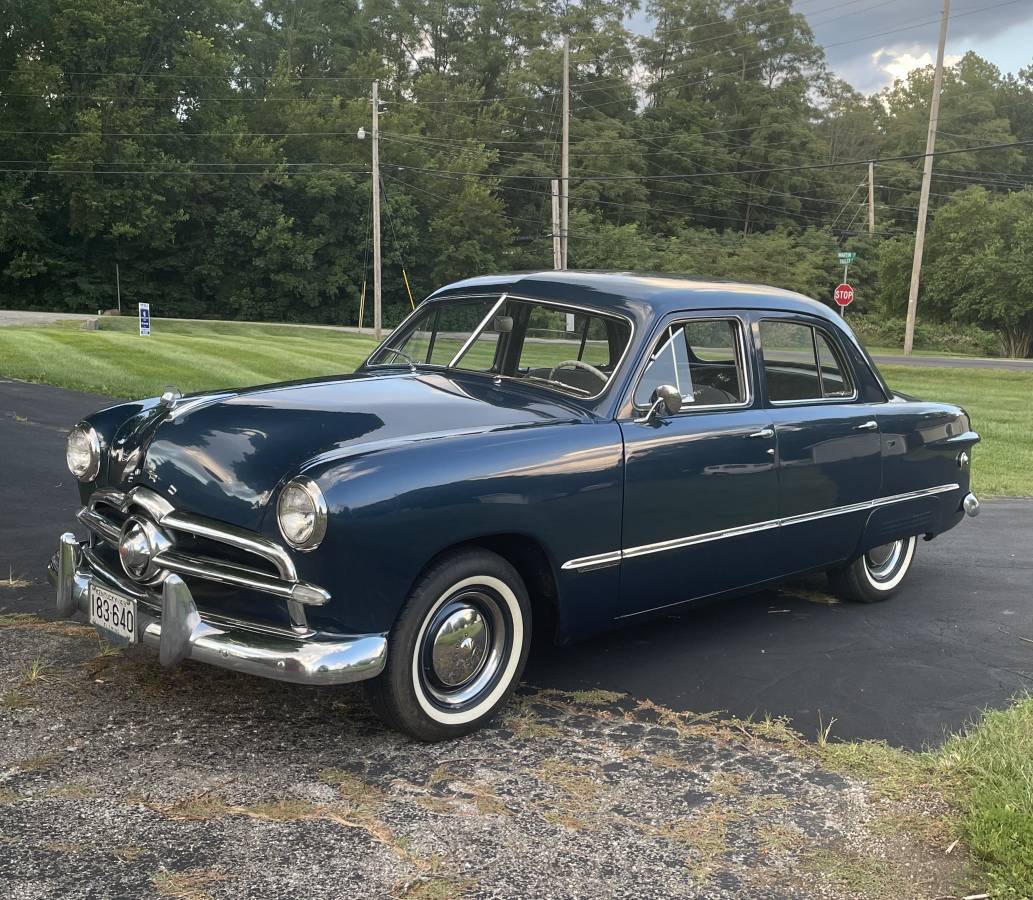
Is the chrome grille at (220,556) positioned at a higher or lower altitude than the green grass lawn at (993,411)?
higher

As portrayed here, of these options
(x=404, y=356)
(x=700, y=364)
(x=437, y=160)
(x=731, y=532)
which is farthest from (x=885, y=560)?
(x=437, y=160)

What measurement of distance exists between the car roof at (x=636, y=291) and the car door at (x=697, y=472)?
0.09m

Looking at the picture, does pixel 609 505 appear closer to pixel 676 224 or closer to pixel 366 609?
pixel 366 609

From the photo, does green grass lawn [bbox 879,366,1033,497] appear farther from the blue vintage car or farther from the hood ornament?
the hood ornament

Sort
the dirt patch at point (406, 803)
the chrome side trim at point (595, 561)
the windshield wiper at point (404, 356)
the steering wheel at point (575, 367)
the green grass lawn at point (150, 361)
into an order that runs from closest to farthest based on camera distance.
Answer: the dirt patch at point (406, 803), the chrome side trim at point (595, 561), the steering wheel at point (575, 367), the windshield wiper at point (404, 356), the green grass lawn at point (150, 361)

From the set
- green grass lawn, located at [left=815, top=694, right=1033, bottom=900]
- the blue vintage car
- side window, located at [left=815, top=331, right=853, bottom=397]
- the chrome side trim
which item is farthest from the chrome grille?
side window, located at [left=815, top=331, right=853, bottom=397]

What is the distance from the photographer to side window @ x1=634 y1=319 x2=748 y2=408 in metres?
4.41

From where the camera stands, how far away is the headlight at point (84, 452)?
4145mm

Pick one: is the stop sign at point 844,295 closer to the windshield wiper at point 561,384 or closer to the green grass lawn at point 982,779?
the windshield wiper at point 561,384

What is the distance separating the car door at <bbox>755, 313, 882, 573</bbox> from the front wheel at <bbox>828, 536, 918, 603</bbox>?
458mm

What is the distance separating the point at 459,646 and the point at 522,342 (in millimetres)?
1746

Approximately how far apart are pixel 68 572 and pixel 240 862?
5.23 ft

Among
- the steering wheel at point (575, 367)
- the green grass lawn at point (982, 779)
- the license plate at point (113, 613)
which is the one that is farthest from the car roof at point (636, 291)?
the license plate at point (113, 613)

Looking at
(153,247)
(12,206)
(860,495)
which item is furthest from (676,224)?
(860,495)
